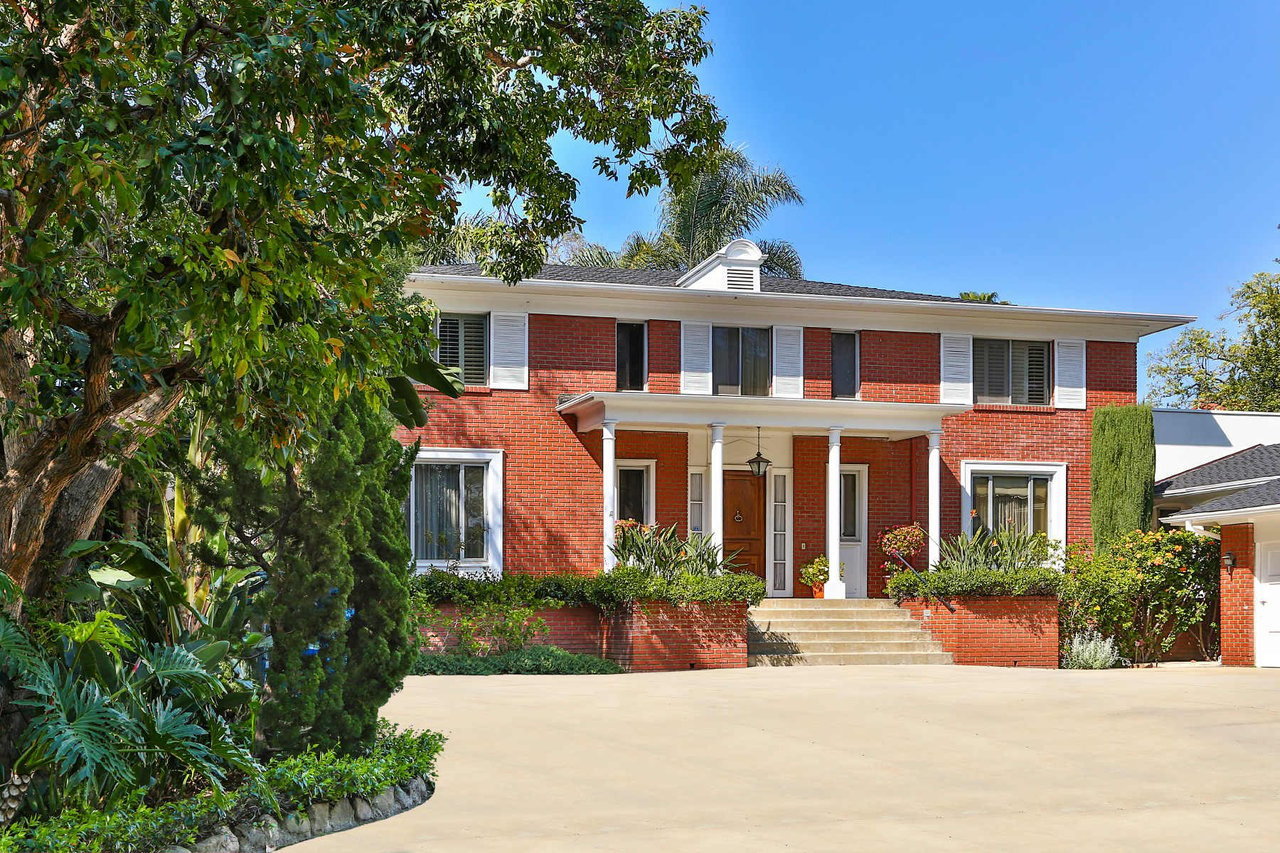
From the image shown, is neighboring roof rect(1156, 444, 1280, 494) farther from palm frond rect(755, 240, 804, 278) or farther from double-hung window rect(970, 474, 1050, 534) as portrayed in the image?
palm frond rect(755, 240, 804, 278)

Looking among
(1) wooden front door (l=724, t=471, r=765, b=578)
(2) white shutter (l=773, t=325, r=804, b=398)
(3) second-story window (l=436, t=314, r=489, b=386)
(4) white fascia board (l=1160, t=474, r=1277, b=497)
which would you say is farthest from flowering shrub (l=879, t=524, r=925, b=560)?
(3) second-story window (l=436, t=314, r=489, b=386)

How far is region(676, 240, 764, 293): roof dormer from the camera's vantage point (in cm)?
2162

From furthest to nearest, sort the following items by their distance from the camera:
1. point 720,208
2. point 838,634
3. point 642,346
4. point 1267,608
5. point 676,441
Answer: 1. point 720,208
2. point 676,441
3. point 642,346
4. point 1267,608
5. point 838,634

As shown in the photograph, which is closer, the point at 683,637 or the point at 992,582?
the point at 683,637

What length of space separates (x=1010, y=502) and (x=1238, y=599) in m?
4.05

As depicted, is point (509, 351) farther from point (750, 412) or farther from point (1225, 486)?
point (1225, 486)

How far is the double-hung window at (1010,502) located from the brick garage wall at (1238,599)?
3.24 metres

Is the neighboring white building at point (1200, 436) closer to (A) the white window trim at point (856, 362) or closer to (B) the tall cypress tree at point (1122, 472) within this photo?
(B) the tall cypress tree at point (1122, 472)

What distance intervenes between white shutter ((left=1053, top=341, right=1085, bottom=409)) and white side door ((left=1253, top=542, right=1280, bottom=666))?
426cm

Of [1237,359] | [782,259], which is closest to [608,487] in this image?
[782,259]

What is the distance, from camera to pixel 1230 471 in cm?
2244

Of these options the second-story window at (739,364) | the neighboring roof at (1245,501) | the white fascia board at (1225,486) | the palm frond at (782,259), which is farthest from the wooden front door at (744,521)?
the palm frond at (782,259)

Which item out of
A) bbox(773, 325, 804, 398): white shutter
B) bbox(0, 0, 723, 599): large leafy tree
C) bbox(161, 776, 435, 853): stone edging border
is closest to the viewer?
bbox(0, 0, 723, 599): large leafy tree

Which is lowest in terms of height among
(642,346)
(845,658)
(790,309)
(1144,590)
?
(845,658)
